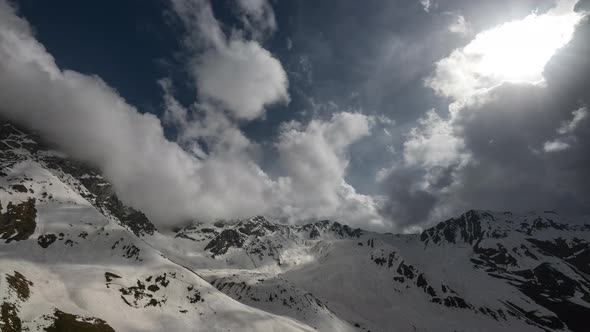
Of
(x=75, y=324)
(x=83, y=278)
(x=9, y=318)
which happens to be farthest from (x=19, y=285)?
(x=83, y=278)

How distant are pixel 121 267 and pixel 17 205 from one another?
5796cm

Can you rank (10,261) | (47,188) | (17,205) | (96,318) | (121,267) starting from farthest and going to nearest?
(47,188) < (17,205) < (121,267) < (10,261) < (96,318)

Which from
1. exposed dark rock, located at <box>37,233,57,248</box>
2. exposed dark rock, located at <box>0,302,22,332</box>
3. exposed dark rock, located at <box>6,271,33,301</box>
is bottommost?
exposed dark rock, located at <box>0,302,22,332</box>

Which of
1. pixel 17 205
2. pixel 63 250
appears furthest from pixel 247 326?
pixel 17 205

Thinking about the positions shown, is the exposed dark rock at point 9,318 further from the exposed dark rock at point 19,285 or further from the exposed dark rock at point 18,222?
the exposed dark rock at point 18,222

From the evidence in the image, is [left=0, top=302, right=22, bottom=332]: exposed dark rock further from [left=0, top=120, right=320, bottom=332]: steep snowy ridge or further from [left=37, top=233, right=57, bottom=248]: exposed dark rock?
[left=37, top=233, right=57, bottom=248]: exposed dark rock

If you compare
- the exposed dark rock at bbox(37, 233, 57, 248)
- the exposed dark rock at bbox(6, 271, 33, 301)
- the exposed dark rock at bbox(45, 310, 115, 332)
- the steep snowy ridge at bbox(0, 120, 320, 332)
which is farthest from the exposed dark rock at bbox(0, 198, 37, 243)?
the exposed dark rock at bbox(45, 310, 115, 332)

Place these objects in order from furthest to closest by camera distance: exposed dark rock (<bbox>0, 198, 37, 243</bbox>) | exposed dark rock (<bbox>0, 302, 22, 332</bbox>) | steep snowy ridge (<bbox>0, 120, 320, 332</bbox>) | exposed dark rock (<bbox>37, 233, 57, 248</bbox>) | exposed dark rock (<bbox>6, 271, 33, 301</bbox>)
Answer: exposed dark rock (<bbox>37, 233, 57, 248</bbox>)
exposed dark rock (<bbox>0, 198, 37, 243</bbox>)
steep snowy ridge (<bbox>0, 120, 320, 332</bbox>)
exposed dark rock (<bbox>6, 271, 33, 301</bbox>)
exposed dark rock (<bbox>0, 302, 22, 332</bbox>)

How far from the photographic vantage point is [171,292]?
14862 cm

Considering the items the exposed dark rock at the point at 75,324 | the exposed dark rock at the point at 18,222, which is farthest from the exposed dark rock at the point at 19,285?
the exposed dark rock at the point at 18,222

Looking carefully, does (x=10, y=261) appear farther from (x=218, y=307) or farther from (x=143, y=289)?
(x=218, y=307)

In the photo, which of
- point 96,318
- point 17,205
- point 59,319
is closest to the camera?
point 59,319

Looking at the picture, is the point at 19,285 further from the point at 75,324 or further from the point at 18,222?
the point at 18,222

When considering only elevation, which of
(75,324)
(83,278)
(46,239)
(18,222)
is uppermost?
(18,222)
